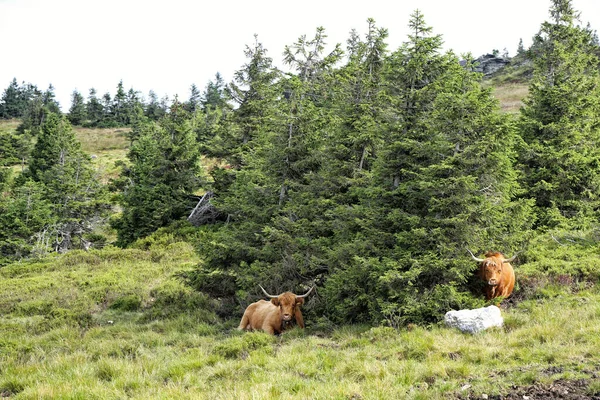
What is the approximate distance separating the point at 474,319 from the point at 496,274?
177 centimetres

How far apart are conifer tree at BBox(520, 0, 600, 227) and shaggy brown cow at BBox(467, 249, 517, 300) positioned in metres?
6.57

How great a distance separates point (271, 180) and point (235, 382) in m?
8.87

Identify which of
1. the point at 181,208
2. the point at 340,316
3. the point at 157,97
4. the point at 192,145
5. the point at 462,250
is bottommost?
the point at 340,316

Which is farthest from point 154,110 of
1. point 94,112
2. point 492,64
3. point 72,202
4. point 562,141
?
point 562,141

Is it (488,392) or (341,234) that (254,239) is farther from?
(488,392)

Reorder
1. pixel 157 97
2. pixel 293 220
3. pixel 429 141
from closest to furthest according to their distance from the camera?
pixel 429 141 < pixel 293 220 < pixel 157 97

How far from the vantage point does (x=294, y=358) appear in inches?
319

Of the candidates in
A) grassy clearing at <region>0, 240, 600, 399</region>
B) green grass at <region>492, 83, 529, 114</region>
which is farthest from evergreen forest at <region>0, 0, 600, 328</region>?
green grass at <region>492, 83, 529, 114</region>

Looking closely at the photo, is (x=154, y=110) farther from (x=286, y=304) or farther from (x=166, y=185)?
(x=286, y=304)

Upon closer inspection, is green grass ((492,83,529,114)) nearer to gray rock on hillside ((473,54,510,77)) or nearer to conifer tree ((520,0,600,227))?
gray rock on hillside ((473,54,510,77))

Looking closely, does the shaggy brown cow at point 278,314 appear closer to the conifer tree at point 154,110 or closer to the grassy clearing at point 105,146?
the grassy clearing at point 105,146

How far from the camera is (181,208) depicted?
29.2 metres

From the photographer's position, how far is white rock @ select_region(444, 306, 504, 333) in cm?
873

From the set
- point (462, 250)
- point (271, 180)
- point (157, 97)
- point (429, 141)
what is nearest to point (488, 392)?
point (462, 250)
